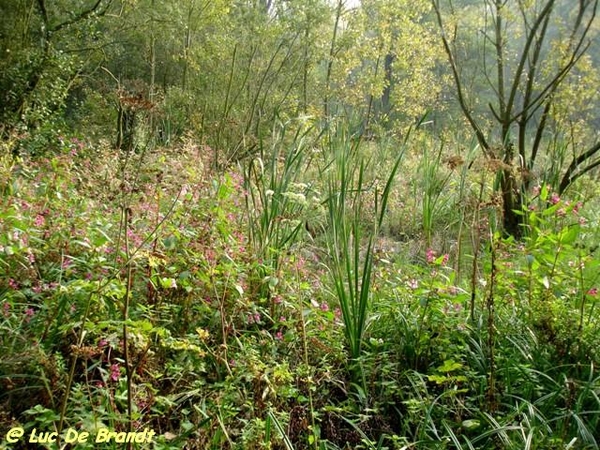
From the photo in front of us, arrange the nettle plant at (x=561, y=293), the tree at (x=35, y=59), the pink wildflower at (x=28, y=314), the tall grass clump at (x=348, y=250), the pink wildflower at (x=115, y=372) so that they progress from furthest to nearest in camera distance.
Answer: the tree at (x=35, y=59), the tall grass clump at (x=348, y=250), the nettle plant at (x=561, y=293), the pink wildflower at (x=28, y=314), the pink wildflower at (x=115, y=372)

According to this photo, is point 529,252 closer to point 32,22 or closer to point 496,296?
point 496,296

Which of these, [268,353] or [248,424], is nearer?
[248,424]

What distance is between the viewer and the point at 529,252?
83.5 inches

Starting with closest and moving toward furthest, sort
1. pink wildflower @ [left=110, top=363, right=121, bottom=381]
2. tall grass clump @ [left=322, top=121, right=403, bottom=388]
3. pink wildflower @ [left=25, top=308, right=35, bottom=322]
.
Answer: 1. pink wildflower @ [left=110, top=363, right=121, bottom=381]
2. pink wildflower @ [left=25, top=308, right=35, bottom=322]
3. tall grass clump @ [left=322, top=121, right=403, bottom=388]

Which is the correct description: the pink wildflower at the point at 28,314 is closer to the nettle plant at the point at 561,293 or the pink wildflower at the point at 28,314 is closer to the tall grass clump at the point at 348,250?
the tall grass clump at the point at 348,250

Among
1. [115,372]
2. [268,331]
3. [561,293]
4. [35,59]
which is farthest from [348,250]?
[35,59]

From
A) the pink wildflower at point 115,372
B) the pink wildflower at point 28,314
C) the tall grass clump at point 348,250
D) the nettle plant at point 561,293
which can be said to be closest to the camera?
the pink wildflower at point 115,372

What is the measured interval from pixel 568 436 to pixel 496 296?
2.57 ft

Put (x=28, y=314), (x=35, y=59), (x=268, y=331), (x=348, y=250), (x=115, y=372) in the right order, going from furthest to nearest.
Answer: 1. (x=35, y=59)
2. (x=348, y=250)
3. (x=268, y=331)
4. (x=28, y=314)
5. (x=115, y=372)

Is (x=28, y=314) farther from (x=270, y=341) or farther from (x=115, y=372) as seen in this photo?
(x=270, y=341)

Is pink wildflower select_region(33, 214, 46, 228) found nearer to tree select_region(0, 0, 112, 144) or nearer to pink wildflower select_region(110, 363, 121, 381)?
pink wildflower select_region(110, 363, 121, 381)

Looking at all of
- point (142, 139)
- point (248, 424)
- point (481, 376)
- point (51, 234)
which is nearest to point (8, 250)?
point (51, 234)

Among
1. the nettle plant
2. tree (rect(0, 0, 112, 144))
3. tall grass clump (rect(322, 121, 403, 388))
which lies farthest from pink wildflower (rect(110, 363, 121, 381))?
tree (rect(0, 0, 112, 144))

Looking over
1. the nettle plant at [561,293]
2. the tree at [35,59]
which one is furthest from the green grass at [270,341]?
the tree at [35,59]
